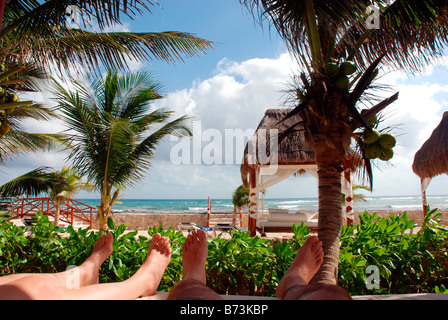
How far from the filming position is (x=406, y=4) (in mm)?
2326

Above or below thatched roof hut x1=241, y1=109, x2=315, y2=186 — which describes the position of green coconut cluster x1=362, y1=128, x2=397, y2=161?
below

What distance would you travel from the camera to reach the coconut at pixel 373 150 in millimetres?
1902

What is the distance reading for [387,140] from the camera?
1.85 m

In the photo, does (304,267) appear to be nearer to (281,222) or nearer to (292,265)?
(292,265)

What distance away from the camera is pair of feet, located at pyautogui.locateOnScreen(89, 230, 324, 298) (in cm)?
164

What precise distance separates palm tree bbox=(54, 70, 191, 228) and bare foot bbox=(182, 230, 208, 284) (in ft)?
11.9

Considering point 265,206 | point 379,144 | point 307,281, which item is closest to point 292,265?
point 307,281

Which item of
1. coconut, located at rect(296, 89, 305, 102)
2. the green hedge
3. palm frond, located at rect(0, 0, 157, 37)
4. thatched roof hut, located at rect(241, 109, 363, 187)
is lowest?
the green hedge

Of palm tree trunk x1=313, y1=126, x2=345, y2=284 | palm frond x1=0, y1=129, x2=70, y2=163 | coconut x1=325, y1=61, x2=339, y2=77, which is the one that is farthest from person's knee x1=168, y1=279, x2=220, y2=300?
palm frond x1=0, y1=129, x2=70, y2=163

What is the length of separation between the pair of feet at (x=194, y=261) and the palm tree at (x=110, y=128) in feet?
11.4

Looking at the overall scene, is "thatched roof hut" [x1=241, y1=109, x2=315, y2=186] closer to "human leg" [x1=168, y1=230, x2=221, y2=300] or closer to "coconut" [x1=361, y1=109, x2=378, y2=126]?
"coconut" [x1=361, y1=109, x2=378, y2=126]

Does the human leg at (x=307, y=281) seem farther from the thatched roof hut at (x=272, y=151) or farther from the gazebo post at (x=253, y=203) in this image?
the gazebo post at (x=253, y=203)
